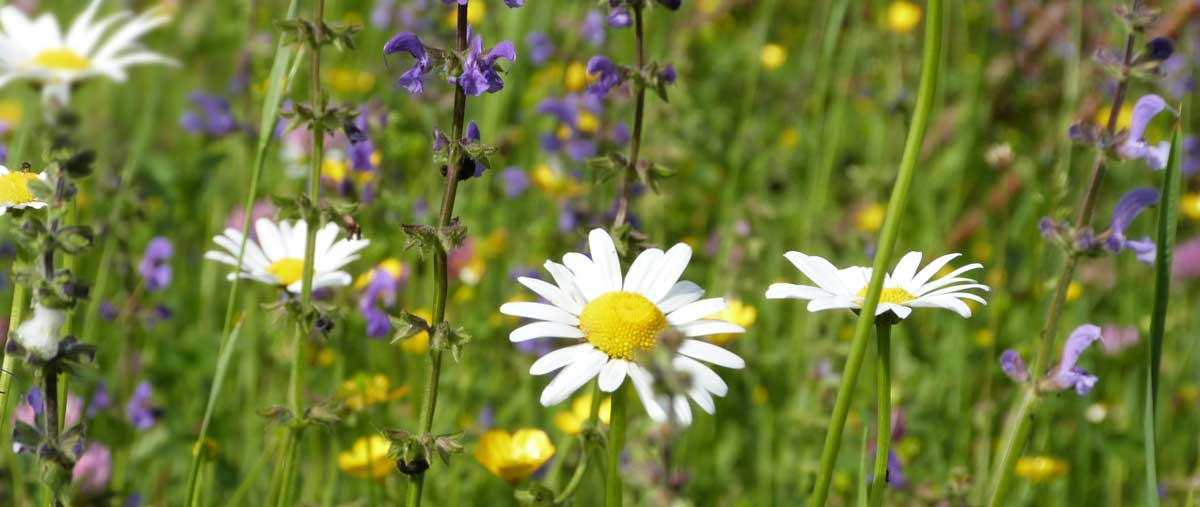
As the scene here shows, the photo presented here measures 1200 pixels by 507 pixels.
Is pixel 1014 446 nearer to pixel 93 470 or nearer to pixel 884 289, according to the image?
pixel 884 289

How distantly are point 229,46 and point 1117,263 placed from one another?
11.7 feet

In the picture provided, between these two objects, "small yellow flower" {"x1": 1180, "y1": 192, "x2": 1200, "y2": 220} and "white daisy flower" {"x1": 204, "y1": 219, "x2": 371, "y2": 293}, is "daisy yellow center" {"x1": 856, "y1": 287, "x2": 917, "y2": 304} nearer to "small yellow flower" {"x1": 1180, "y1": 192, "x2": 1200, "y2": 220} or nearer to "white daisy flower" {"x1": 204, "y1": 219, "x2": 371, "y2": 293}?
"white daisy flower" {"x1": 204, "y1": 219, "x2": 371, "y2": 293}

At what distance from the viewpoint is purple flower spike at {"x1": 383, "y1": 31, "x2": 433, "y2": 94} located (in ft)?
4.89

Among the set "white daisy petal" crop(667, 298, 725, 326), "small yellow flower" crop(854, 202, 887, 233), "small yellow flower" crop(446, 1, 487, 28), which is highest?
"small yellow flower" crop(446, 1, 487, 28)

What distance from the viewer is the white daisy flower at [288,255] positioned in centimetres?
196

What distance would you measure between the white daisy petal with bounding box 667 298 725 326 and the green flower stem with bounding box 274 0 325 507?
54cm

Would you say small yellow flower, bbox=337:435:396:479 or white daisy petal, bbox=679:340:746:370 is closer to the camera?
white daisy petal, bbox=679:340:746:370

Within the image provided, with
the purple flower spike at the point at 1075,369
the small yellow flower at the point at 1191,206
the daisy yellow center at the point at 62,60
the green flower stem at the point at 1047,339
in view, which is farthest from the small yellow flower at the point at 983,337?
the daisy yellow center at the point at 62,60

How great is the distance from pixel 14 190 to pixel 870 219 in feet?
9.60

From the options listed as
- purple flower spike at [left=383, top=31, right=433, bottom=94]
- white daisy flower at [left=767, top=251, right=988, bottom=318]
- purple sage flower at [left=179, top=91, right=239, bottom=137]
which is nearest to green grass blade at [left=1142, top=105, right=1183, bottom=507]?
white daisy flower at [left=767, top=251, right=988, bottom=318]

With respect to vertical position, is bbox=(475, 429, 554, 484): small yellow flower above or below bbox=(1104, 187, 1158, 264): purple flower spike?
below

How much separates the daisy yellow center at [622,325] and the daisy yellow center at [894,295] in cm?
28

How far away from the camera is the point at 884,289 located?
1.54 meters

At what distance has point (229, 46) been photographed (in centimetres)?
489
